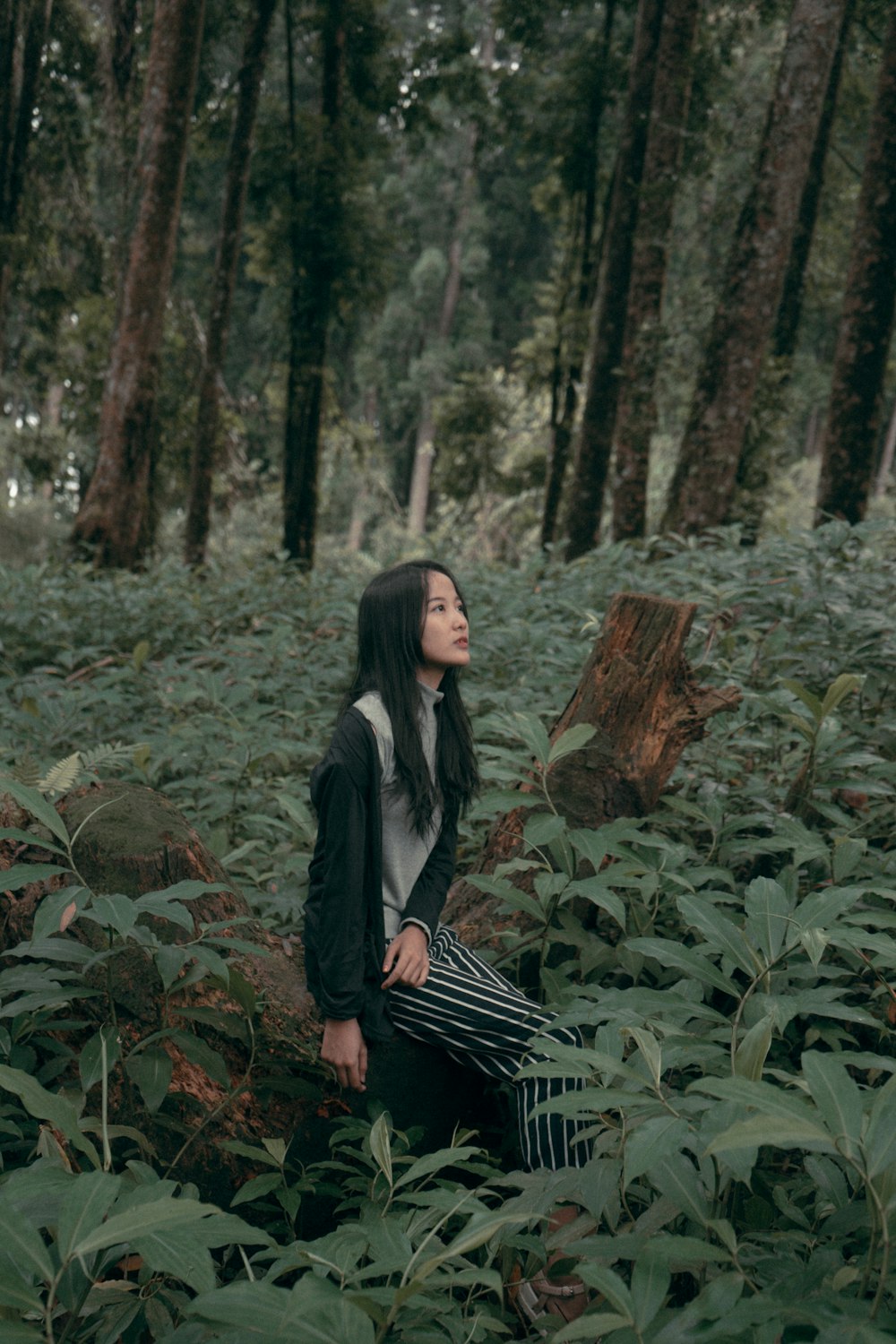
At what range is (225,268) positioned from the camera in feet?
43.9

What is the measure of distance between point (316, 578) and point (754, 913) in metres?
7.40

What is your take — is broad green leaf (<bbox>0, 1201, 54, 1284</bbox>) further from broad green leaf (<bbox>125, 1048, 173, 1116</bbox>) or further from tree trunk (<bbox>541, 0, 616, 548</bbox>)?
tree trunk (<bbox>541, 0, 616, 548</bbox>)

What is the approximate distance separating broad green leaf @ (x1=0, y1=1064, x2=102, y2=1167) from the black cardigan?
745mm

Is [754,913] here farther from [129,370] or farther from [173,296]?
[173,296]

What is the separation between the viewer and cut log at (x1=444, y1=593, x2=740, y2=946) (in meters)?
3.17

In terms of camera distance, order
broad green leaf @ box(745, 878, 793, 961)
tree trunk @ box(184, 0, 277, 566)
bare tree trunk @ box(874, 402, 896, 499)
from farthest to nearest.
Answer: bare tree trunk @ box(874, 402, 896, 499)
tree trunk @ box(184, 0, 277, 566)
broad green leaf @ box(745, 878, 793, 961)

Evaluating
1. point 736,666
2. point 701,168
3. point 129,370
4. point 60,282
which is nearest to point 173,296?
point 60,282

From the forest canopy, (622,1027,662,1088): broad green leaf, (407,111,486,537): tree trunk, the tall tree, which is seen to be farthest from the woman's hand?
(407,111,486,537): tree trunk

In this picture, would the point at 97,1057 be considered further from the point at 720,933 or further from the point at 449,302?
the point at 449,302

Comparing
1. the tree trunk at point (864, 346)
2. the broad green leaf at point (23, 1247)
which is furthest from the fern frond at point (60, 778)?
the tree trunk at point (864, 346)

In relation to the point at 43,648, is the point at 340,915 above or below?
above

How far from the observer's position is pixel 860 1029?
280 cm

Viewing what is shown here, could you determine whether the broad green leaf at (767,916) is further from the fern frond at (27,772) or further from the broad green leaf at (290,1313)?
the fern frond at (27,772)

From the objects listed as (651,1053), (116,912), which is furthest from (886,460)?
(116,912)
